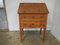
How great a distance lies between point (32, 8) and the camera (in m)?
1.99

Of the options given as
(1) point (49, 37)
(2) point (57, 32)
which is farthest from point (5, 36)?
(2) point (57, 32)

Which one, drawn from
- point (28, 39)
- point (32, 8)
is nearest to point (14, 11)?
point (32, 8)

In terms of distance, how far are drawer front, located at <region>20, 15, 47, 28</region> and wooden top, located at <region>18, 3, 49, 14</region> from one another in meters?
0.08

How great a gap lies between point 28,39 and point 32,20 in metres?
0.53

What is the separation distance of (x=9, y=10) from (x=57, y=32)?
1.01m

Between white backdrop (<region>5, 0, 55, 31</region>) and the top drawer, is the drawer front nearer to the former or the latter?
the top drawer

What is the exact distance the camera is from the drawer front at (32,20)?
191 centimetres

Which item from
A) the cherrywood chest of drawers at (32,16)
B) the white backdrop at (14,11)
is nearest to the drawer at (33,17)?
the cherrywood chest of drawers at (32,16)

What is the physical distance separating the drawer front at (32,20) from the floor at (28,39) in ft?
1.39

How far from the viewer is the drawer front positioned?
6.25ft

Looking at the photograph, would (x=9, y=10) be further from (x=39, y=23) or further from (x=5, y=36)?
(x=39, y=23)

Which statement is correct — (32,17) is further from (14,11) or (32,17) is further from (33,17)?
(14,11)

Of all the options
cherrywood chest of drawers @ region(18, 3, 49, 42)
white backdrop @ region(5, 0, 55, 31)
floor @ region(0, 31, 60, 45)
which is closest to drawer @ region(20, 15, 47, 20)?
cherrywood chest of drawers @ region(18, 3, 49, 42)

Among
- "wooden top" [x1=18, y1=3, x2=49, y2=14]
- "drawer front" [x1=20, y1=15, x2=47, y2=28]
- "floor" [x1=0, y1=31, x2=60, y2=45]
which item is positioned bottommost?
"floor" [x1=0, y1=31, x2=60, y2=45]
